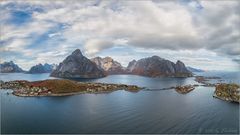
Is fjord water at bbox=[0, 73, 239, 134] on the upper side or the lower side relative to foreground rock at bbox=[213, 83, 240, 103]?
lower

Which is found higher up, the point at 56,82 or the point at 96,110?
the point at 56,82

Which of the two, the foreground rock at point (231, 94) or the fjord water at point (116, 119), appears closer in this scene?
the fjord water at point (116, 119)

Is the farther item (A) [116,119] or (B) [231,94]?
(B) [231,94]

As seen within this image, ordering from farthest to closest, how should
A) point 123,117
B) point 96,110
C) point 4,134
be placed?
point 96,110, point 123,117, point 4,134

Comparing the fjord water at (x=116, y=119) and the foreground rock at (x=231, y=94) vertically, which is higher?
the foreground rock at (x=231, y=94)

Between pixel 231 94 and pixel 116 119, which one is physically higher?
pixel 231 94

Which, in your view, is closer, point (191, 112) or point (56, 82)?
point (191, 112)

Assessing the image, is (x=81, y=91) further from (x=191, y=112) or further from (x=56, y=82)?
(x=191, y=112)

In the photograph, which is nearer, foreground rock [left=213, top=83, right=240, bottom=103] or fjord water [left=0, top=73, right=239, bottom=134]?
fjord water [left=0, top=73, right=239, bottom=134]

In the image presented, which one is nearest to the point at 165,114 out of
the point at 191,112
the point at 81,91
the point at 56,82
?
the point at 191,112

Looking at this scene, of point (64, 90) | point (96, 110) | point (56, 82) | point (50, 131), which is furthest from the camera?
point (56, 82)
